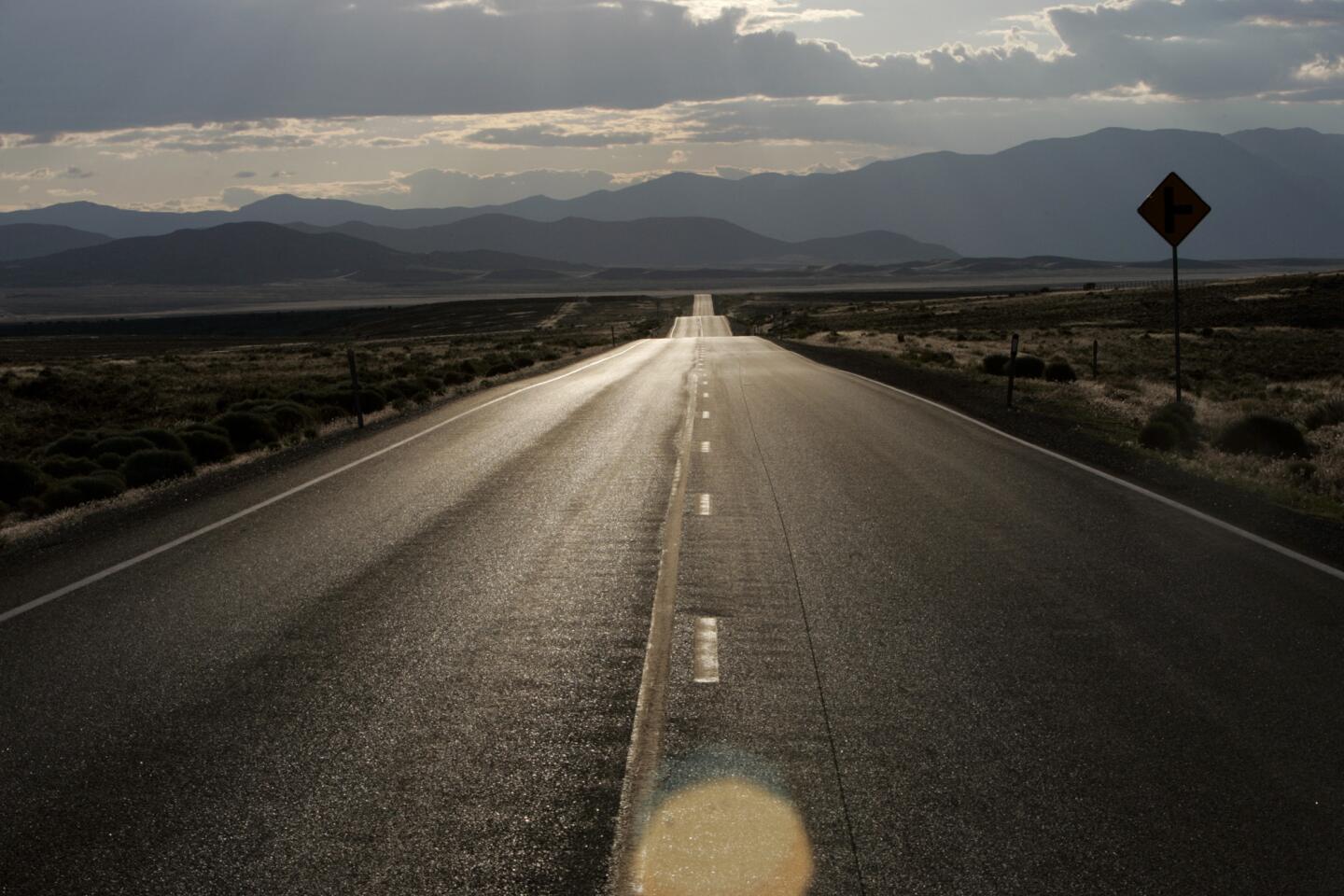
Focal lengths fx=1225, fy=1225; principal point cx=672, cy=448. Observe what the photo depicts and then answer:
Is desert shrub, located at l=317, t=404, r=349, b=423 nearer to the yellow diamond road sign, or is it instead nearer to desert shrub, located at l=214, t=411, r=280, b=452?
desert shrub, located at l=214, t=411, r=280, b=452

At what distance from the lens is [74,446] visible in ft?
81.7

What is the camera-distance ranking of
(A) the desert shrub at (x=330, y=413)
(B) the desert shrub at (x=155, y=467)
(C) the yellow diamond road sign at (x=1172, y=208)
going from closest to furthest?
(B) the desert shrub at (x=155, y=467) < (C) the yellow diamond road sign at (x=1172, y=208) < (A) the desert shrub at (x=330, y=413)

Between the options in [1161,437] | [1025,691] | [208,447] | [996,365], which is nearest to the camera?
[1025,691]

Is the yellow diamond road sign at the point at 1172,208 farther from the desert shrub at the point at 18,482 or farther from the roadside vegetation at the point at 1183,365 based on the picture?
the desert shrub at the point at 18,482

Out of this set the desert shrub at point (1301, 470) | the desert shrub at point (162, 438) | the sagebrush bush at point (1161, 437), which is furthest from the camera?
the desert shrub at point (162, 438)

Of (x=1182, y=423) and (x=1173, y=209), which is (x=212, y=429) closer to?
(x=1182, y=423)

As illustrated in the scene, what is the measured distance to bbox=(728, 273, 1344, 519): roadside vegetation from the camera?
17281 mm

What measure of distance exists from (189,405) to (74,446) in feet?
44.6

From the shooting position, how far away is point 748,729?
6027 mm

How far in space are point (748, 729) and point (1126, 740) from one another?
1808mm

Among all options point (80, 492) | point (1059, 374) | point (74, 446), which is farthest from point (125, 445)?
point (1059, 374)

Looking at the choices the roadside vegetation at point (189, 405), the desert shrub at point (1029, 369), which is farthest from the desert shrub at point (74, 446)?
the desert shrub at point (1029, 369)

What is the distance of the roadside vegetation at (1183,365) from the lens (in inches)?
680

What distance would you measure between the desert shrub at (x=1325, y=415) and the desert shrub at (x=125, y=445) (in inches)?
803
